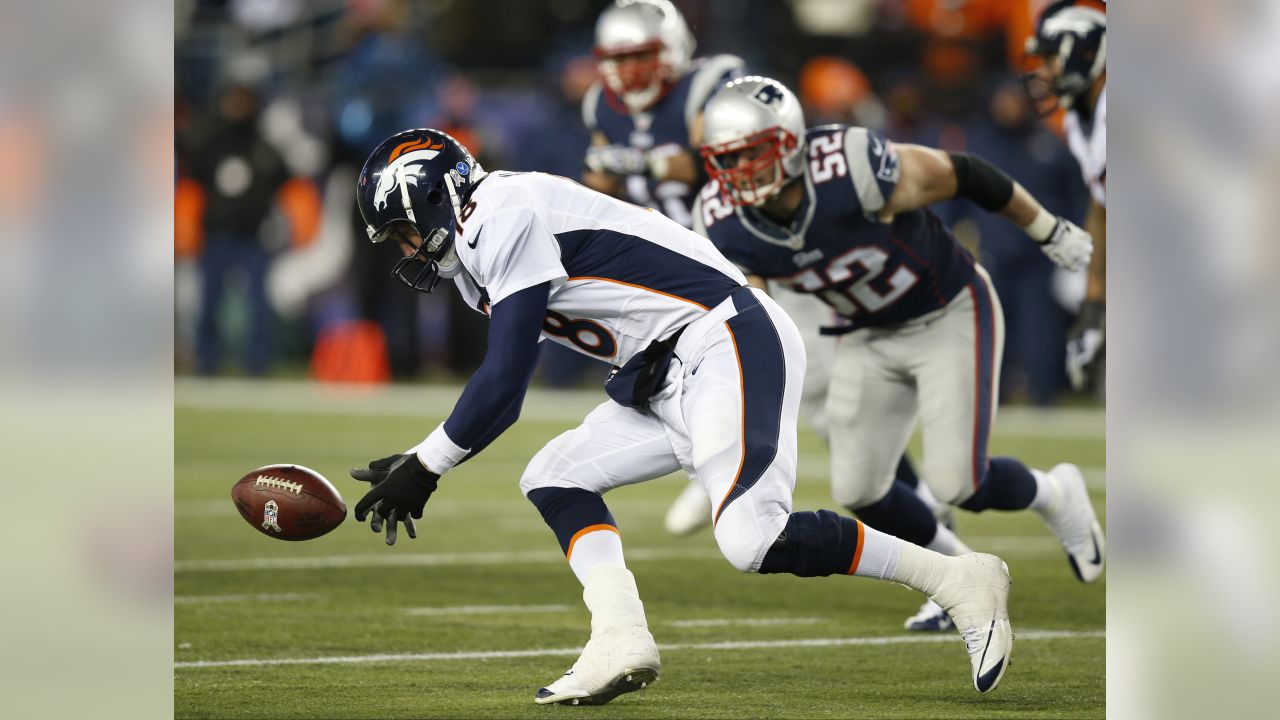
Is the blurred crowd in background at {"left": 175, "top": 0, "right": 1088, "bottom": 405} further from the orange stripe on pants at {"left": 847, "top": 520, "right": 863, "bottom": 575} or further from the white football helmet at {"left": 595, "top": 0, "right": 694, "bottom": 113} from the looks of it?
the orange stripe on pants at {"left": 847, "top": 520, "right": 863, "bottom": 575}

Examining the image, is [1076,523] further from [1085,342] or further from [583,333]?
[583,333]

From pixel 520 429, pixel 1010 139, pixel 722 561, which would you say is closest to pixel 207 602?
pixel 722 561

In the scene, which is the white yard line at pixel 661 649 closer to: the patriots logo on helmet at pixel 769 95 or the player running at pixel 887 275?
the player running at pixel 887 275

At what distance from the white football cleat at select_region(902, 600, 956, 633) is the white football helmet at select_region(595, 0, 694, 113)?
8.69 feet

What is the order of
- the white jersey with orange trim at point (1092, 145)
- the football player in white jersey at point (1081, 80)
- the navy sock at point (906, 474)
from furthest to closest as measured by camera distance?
the white jersey with orange trim at point (1092, 145) < the football player in white jersey at point (1081, 80) < the navy sock at point (906, 474)

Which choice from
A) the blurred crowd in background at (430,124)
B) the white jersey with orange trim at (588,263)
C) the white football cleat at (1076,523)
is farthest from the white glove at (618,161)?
the blurred crowd in background at (430,124)

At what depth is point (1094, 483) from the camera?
9062 mm

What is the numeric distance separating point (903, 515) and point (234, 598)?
2218 mm

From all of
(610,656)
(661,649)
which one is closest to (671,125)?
(661,649)

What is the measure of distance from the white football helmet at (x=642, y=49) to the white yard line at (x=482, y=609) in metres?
2.34

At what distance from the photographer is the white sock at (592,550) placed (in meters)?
4.32

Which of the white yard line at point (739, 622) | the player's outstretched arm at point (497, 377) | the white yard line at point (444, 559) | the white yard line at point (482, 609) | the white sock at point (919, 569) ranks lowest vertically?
the white yard line at point (739, 622)

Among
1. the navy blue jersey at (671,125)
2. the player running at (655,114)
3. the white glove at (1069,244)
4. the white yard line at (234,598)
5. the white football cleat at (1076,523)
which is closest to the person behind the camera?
the white glove at (1069,244)
